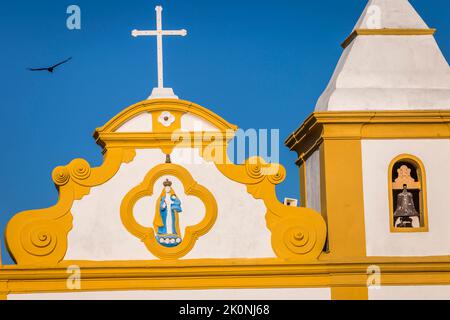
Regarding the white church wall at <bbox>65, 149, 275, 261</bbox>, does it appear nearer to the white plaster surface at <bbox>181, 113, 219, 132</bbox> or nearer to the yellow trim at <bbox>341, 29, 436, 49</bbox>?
the white plaster surface at <bbox>181, 113, 219, 132</bbox>

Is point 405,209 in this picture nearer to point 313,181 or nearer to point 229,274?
point 313,181

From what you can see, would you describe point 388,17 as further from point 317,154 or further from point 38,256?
point 38,256

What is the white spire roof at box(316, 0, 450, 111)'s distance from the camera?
24172 millimetres

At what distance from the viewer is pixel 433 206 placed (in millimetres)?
23953

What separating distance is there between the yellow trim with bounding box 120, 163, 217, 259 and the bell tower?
6.25 feet

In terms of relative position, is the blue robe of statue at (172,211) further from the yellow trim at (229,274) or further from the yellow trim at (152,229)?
the yellow trim at (229,274)

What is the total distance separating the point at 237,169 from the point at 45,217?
3.11m

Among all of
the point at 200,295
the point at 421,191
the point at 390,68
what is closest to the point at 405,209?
the point at 421,191

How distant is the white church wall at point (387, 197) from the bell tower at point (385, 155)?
0.02m

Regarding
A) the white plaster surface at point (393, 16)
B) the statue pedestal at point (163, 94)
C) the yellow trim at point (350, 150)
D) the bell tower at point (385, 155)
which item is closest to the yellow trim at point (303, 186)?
the bell tower at point (385, 155)

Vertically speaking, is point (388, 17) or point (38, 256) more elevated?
point (388, 17)

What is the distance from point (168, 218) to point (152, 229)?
1.04 feet
